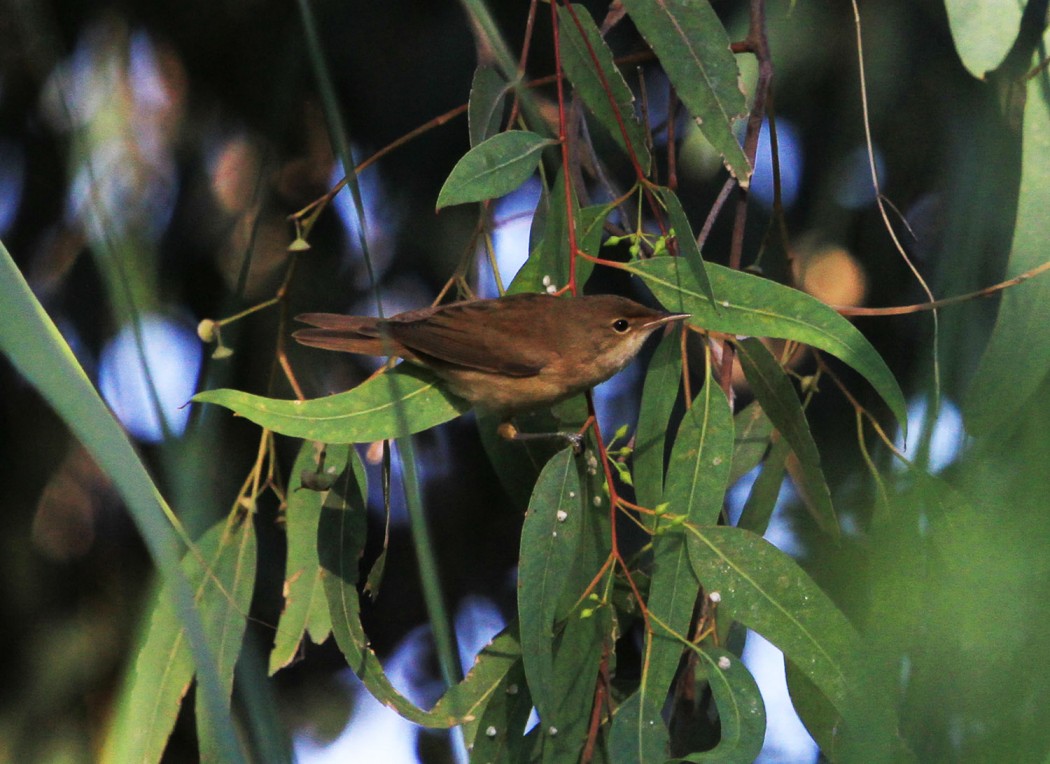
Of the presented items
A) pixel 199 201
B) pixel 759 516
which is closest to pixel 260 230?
pixel 199 201

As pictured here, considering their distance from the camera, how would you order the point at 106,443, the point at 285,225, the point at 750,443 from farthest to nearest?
the point at 285,225
the point at 750,443
the point at 106,443

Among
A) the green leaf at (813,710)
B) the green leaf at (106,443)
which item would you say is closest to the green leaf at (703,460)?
the green leaf at (813,710)

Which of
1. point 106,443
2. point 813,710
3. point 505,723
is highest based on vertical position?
point 106,443

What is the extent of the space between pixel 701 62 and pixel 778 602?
2.38ft

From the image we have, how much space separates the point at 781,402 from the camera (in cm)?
146

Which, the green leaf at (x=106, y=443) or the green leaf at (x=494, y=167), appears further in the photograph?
the green leaf at (x=494, y=167)

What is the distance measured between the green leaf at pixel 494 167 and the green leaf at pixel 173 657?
639mm

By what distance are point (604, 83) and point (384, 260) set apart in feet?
2.93

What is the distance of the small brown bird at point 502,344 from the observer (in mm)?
1513

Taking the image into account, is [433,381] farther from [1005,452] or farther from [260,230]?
[1005,452]

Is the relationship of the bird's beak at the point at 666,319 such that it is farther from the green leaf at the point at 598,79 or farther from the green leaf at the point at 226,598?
the green leaf at the point at 226,598

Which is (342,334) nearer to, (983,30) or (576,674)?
(576,674)

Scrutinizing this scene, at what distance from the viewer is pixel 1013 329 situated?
1.45 meters

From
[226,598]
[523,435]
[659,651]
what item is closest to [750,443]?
[523,435]
